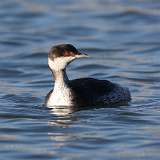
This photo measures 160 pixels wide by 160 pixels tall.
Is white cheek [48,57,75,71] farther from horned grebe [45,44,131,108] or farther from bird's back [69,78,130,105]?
bird's back [69,78,130,105]

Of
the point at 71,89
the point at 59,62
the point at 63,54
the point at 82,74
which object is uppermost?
the point at 63,54

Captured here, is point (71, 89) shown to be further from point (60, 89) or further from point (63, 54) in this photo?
point (63, 54)

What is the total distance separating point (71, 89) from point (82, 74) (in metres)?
3.48

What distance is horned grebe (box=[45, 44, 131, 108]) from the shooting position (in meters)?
17.1

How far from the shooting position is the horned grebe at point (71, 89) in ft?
56.1

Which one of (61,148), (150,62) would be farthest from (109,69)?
(61,148)

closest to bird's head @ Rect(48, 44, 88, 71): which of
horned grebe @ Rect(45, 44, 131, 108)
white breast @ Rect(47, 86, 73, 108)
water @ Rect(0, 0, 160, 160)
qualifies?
horned grebe @ Rect(45, 44, 131, 108)

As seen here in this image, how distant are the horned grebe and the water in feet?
1.12

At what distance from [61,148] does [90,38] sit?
10.4 meters

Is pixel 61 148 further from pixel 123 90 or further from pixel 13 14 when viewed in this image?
pixel 13 14

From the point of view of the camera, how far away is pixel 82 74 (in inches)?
820

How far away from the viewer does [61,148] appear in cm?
1441

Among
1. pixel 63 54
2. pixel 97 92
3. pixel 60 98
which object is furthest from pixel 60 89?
pixel 97 92

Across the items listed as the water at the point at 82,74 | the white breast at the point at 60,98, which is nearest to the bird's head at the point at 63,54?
the white breast at the point at 60,98
